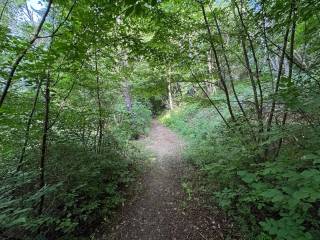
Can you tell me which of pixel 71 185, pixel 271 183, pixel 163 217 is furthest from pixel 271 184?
pixel 71 185

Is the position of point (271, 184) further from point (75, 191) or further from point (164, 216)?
point (75, 191)

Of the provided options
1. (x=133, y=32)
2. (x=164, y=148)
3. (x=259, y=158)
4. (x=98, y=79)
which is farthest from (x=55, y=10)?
(x=164, y=148)

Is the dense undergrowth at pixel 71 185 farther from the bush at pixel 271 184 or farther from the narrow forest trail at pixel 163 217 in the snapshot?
the bush at pixel 271 184

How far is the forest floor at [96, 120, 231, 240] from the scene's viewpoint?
3.95 meters

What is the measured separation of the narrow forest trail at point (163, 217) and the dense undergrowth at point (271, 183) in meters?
0.52

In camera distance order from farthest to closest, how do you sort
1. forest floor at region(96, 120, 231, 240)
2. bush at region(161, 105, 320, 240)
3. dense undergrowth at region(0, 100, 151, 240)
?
forest floor at region(96, 120, 231, 240), dense undergrowth at region(0, 100, 151, 240), bush at region(161, 105, 320, 240)

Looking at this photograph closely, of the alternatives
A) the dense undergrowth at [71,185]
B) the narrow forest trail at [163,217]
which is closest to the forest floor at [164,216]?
the narrow forest trail at [163,217]

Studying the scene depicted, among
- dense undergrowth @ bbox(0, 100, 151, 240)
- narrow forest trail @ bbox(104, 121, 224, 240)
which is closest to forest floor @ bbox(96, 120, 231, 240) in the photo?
narrow forest trail @ bbox(104, 121, 224, 240)

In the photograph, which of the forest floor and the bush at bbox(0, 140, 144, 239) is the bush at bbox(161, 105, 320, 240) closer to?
the forest floor

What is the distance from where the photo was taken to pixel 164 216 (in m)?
4.47

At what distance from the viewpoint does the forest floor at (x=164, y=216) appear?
3946mm

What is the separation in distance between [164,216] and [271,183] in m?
2.43

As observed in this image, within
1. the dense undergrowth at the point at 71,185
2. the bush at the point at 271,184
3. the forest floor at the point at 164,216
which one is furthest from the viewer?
the forest floor at the point at 164,216

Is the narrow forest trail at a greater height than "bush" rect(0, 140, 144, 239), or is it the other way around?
"bush" rect(0, 140, 144, 239)
